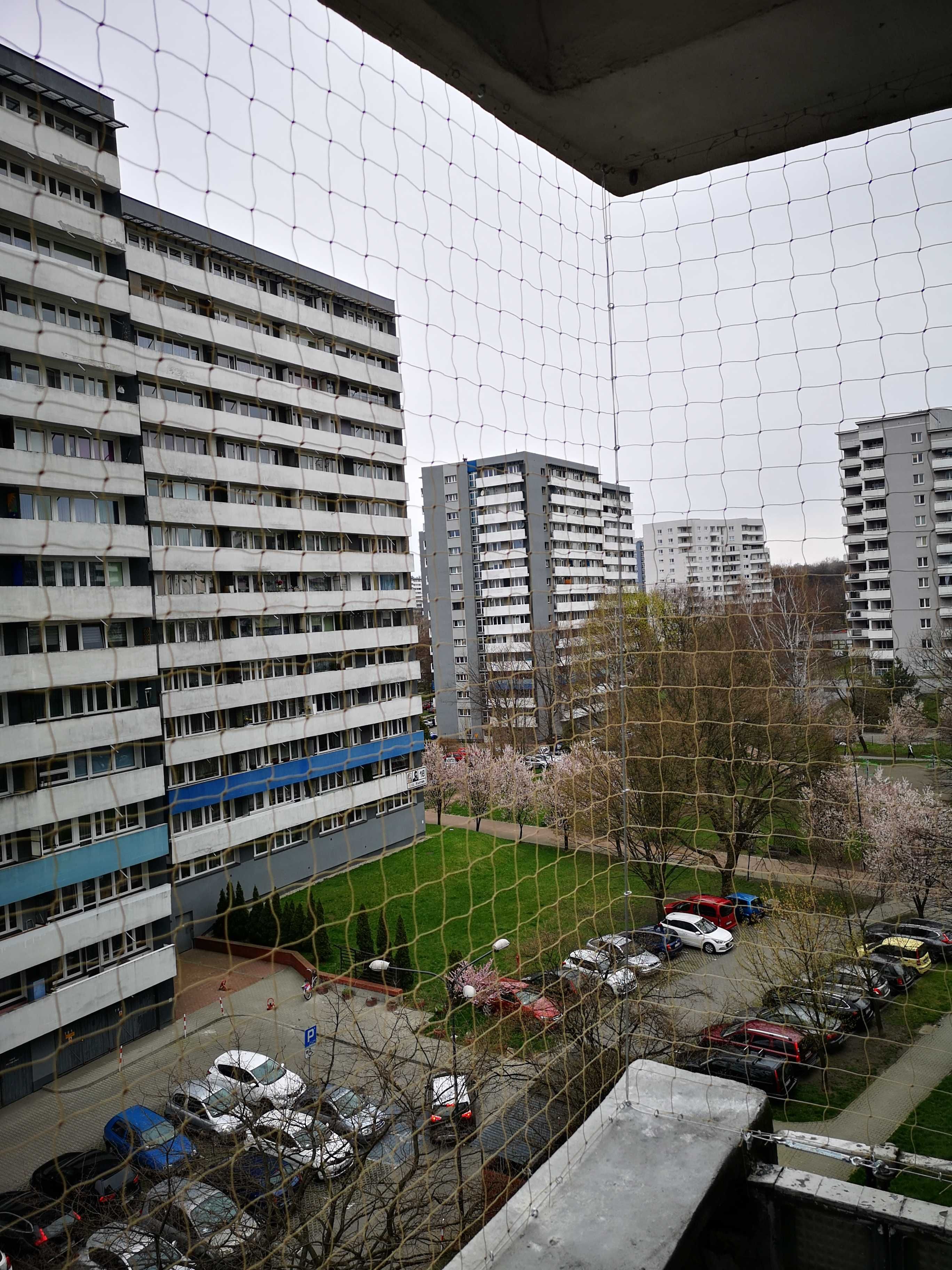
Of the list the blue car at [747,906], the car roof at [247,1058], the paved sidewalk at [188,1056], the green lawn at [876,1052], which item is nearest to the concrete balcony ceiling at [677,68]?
the car roof at [247,1058]

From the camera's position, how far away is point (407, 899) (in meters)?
12.1

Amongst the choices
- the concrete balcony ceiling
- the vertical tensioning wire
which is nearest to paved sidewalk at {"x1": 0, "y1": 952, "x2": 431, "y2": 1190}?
the vertical tensioning wire

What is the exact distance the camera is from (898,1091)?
552 cm

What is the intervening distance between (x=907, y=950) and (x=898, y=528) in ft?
17.9

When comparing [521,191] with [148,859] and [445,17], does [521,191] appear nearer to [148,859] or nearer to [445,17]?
[445,17]

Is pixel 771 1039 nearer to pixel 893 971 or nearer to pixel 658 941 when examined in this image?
pixel 893 971

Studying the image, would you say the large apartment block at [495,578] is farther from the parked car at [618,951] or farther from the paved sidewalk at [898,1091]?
the paved sidewalk at [898,1091]

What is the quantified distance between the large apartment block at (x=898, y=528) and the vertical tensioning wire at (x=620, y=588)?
580mm

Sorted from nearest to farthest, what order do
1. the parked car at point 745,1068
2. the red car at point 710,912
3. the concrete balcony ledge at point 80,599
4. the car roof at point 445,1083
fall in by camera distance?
1. the parked car at point 745,1068
2. the car roof at point 445,1083
3. the concrete balcony ledge at point 80,599
4. the red car at point 710,912

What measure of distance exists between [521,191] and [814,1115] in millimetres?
6377

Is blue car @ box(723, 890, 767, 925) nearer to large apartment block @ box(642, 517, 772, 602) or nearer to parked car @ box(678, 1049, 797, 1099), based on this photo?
parked car @ box(678, 1049, 797, 1099)

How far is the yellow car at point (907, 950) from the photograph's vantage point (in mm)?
6340

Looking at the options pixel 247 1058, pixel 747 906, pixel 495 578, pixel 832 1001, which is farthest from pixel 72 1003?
pixel 832 1001

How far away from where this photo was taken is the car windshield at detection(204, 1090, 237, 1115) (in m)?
4.29
